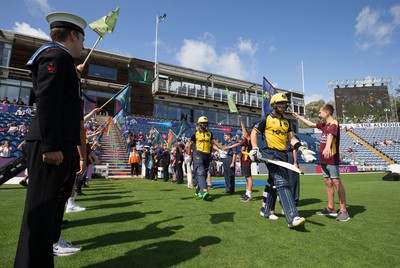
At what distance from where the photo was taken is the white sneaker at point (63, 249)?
2.88 m

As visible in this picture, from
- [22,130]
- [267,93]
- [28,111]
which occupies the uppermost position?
[28,111]

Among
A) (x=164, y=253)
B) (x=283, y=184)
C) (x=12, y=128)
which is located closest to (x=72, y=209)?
(x=164, y=253)

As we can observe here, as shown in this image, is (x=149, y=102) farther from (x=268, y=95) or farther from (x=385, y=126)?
(x=385, y=126)

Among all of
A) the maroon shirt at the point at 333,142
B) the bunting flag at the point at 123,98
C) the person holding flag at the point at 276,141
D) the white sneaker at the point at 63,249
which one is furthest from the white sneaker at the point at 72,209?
the maroon shirt at the point at 333,142

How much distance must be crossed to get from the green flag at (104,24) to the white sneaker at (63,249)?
3738 millimetres

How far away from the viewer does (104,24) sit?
193 inches

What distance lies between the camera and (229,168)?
8742 mm

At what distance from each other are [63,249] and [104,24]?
415 cm

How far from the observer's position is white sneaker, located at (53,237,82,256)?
288cm

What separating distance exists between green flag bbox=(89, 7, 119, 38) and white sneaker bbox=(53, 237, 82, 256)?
3738mm

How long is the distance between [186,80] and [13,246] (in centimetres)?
3303

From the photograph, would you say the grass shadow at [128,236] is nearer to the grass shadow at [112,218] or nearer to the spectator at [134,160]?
the grass shadow at [112,218]

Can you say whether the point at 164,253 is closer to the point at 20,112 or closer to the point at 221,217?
the point at 221,217

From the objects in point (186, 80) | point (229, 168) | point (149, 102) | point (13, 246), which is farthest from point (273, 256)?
point (186, 80)
